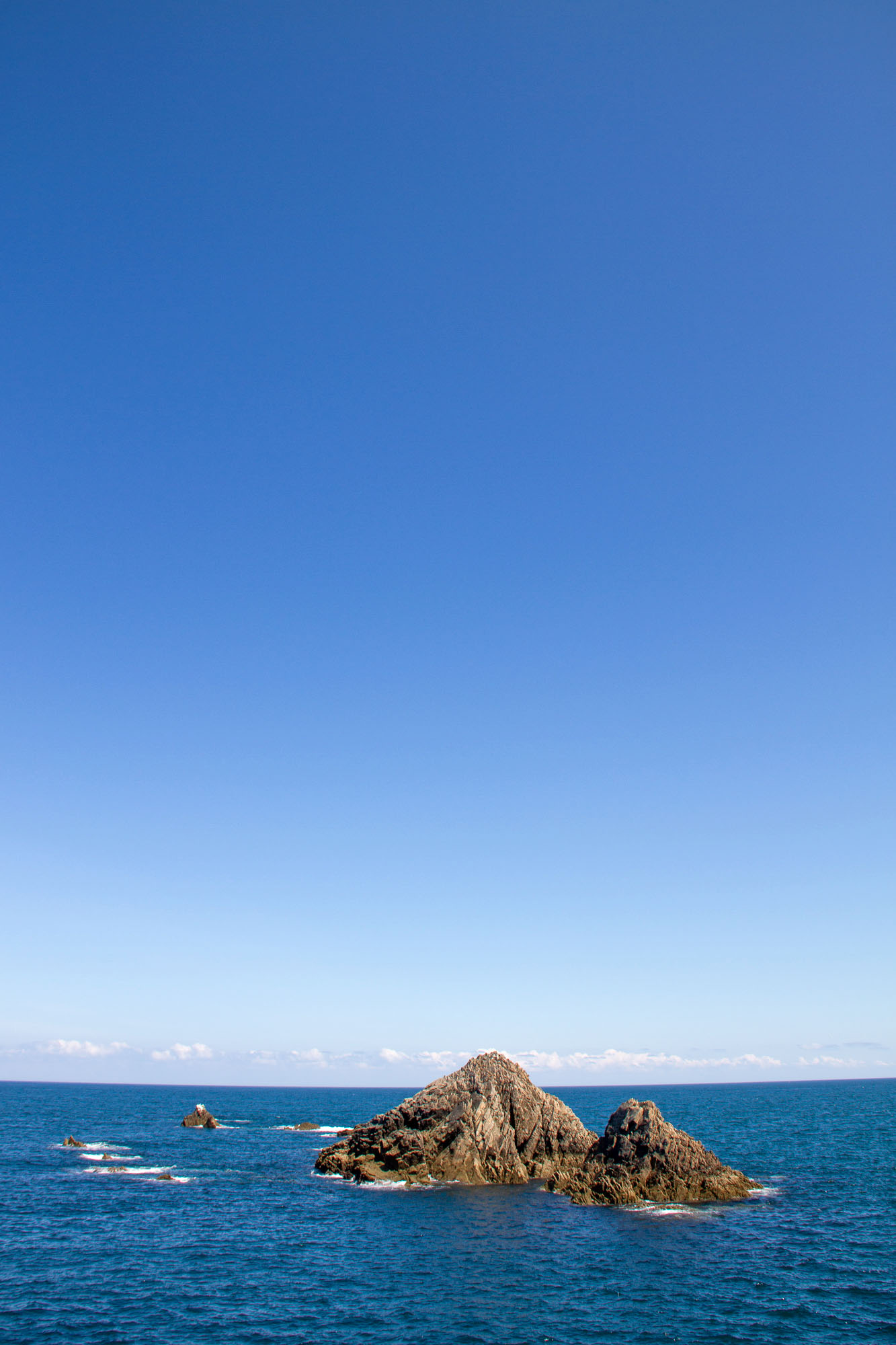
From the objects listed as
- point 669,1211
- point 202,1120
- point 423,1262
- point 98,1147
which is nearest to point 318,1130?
point 202,1120

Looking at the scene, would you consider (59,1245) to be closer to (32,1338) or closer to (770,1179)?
(32,1338)

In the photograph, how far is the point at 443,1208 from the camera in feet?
196

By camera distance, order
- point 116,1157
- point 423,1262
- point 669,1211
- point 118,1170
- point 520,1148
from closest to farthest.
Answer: point 423,1262 < point 669,1211 < point 520,1148 < point 118,1170 < point 116,1157

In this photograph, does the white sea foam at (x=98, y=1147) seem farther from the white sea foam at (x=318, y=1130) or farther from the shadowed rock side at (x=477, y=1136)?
the shadowed rock side at (x=477, y=1136)

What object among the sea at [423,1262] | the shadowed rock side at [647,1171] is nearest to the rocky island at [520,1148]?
the shadowed rock side at [647,1171]

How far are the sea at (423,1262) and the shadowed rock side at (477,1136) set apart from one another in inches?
128

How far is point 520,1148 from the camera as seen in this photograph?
74.1 metres

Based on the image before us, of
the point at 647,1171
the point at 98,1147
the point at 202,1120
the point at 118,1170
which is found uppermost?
the point at 647,1171

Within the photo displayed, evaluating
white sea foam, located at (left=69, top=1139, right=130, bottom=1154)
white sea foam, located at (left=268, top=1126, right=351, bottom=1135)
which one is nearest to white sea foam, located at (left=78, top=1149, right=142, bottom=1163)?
white sea foam, located at (left=69, top=1139, right=130, bottom=1154)

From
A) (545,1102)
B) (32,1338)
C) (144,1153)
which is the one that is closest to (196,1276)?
(32,1338)

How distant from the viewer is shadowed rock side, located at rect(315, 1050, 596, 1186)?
7175 centimetres

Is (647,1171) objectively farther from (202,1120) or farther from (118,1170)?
(202,1120)

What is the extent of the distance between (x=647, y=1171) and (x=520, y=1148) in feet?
48.9

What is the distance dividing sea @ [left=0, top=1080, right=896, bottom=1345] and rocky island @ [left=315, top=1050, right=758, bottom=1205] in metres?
2.74
